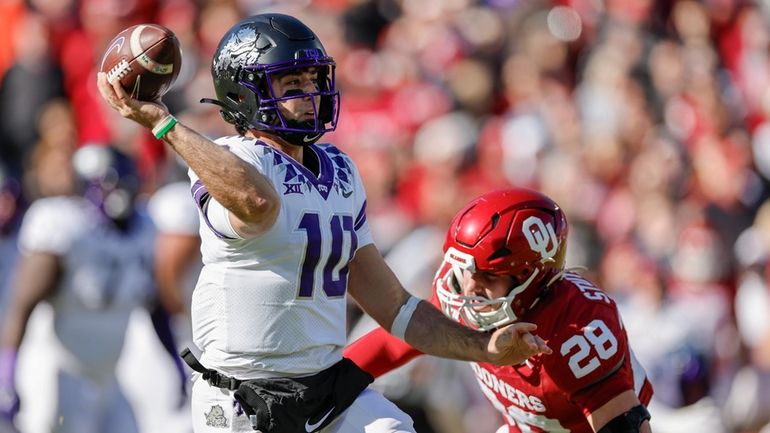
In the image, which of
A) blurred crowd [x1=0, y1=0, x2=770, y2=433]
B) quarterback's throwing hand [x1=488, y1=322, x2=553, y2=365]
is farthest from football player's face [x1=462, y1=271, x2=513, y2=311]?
blurred crowd [x1=0, y1=0, x2=770, y2=433]

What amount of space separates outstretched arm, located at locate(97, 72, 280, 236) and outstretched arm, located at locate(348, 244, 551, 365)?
686 mm

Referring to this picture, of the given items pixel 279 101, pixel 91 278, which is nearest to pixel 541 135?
pixel 91 278

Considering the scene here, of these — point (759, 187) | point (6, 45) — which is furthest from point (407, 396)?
point (6, 45)

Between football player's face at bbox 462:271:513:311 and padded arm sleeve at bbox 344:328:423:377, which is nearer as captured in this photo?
football player's face at bbox 462:271:513:311

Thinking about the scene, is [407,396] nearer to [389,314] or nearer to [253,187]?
[389,314]

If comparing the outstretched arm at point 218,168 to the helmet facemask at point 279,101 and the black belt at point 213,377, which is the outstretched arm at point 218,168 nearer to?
the helmet facemask at point 279,101

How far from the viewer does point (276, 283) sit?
4484mm

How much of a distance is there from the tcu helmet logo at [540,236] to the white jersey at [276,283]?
67cm

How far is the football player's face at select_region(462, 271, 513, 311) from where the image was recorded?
16.4ft

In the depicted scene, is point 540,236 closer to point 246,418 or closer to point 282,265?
point 282,265

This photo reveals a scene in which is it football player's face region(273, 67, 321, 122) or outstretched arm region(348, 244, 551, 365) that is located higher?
football player's face region(273, 67, 321, 122)

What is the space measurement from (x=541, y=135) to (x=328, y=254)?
634cm

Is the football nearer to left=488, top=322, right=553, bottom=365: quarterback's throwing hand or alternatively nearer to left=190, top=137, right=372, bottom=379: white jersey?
left=190, top=137, right=372, bottom=379: white jersey

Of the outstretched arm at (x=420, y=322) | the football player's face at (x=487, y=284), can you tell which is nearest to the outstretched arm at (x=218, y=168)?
the outstretched arm at (x=420, y=322)
